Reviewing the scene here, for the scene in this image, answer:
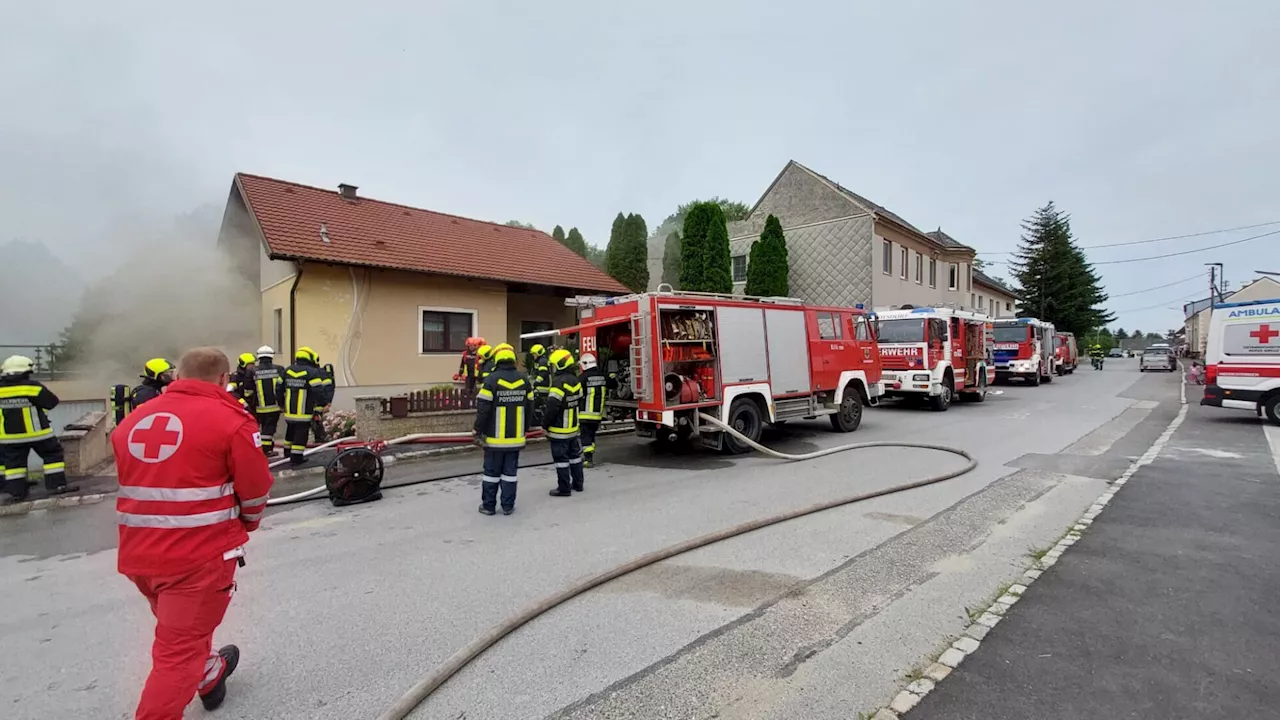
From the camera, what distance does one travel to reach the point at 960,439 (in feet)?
33.8

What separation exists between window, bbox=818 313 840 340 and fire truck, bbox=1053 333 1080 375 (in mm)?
22156

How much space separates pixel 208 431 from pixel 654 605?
259 centimetres

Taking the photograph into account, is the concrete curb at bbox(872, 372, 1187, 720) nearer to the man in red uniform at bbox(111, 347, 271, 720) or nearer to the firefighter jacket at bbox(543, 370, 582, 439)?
the man in red uniform at bbox(111, 347, 271, 720)

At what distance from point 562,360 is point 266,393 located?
467cm

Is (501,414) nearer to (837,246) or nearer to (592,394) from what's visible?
(592,394)

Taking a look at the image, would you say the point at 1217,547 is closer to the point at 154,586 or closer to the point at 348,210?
the point at 154,586

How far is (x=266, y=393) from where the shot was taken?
27.3 ft

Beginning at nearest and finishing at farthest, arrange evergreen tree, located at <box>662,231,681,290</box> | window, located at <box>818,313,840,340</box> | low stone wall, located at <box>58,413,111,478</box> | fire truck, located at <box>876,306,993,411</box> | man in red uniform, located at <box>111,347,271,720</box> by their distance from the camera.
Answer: man in red uniform, located at <box>111,347,271,720</box>
low stone wall, located at <box>58,413,111,478</box>
window, located at <box>818,313,840,340</box>
fire truck, located at <box>876,306,993,411</box>
evergreen tree, located at <box>662,231,681,290</box>

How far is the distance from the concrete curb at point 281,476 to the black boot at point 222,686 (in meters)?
5.46

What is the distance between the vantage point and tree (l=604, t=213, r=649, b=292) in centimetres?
2933

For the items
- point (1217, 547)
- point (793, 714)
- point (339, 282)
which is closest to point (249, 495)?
point (793, 714)

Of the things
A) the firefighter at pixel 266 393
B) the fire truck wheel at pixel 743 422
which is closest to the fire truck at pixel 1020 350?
the fire truck wheel at pixel 743 422

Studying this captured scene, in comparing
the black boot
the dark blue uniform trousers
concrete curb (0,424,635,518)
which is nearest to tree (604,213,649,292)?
concrete curb (0,424,635,518)

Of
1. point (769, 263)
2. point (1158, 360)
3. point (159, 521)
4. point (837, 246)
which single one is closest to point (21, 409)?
point (159, 521)
